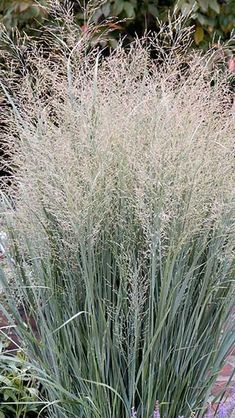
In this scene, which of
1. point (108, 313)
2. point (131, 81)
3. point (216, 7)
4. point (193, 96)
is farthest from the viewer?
point (216, 7)

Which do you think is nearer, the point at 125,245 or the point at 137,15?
the point at 125,245

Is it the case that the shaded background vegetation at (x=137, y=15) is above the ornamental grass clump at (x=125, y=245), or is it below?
above

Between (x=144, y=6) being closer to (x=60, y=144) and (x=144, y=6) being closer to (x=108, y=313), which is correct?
(x=60, y=144)

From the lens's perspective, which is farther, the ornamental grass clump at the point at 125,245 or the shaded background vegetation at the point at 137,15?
the shaded background vegetation at the point at 137,15

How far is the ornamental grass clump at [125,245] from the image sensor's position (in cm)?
160

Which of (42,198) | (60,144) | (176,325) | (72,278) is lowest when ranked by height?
(176,325)

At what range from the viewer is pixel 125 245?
166 centimetres

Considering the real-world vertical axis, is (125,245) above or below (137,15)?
below

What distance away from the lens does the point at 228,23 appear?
345 centimetres

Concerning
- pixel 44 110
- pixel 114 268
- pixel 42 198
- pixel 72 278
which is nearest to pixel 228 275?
pixel 114 268

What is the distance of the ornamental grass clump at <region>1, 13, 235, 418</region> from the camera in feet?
5.26

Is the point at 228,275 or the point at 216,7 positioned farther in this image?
the point at 216,7

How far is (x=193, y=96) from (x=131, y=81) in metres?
0.21

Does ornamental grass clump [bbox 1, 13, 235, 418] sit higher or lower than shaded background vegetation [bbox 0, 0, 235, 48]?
lower
